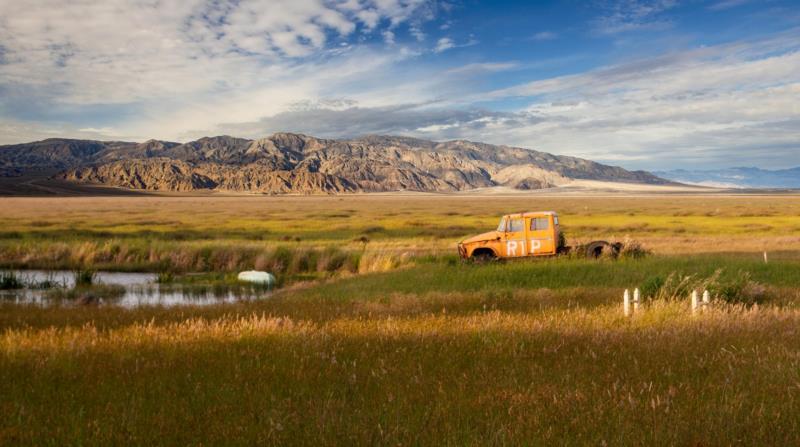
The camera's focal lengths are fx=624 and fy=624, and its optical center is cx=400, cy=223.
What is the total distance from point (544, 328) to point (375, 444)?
526cm

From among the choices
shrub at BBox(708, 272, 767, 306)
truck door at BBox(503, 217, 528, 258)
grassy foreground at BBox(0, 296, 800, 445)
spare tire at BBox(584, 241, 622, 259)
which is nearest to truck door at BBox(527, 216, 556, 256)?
truck door at BBox(503, 217, 528, 258)

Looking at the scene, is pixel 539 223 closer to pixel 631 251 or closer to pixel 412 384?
pixel 631 251

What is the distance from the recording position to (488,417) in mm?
5648

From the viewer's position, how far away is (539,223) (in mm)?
25375

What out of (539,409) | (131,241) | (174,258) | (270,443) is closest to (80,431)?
(270,443)

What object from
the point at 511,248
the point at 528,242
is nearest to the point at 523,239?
the point at 528,242

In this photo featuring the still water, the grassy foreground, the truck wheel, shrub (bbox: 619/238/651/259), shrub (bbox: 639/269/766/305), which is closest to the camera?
the grassy foreground

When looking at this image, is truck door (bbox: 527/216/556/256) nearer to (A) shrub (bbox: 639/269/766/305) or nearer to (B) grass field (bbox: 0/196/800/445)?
(A) shrub (bbox: 639/269/766/305)

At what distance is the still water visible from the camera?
21.7 meters

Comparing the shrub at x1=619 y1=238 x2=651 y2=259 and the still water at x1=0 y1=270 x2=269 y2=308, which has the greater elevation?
the shrub at x1=619 y1=238 x2=651 y2=259

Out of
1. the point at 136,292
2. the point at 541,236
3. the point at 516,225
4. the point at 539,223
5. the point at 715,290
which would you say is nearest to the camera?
the point at 715,290

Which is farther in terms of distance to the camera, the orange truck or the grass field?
the orange truck

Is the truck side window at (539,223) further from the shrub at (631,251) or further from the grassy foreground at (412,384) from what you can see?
the grassy foreground at (412,384)

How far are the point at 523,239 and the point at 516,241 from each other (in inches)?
11.6
